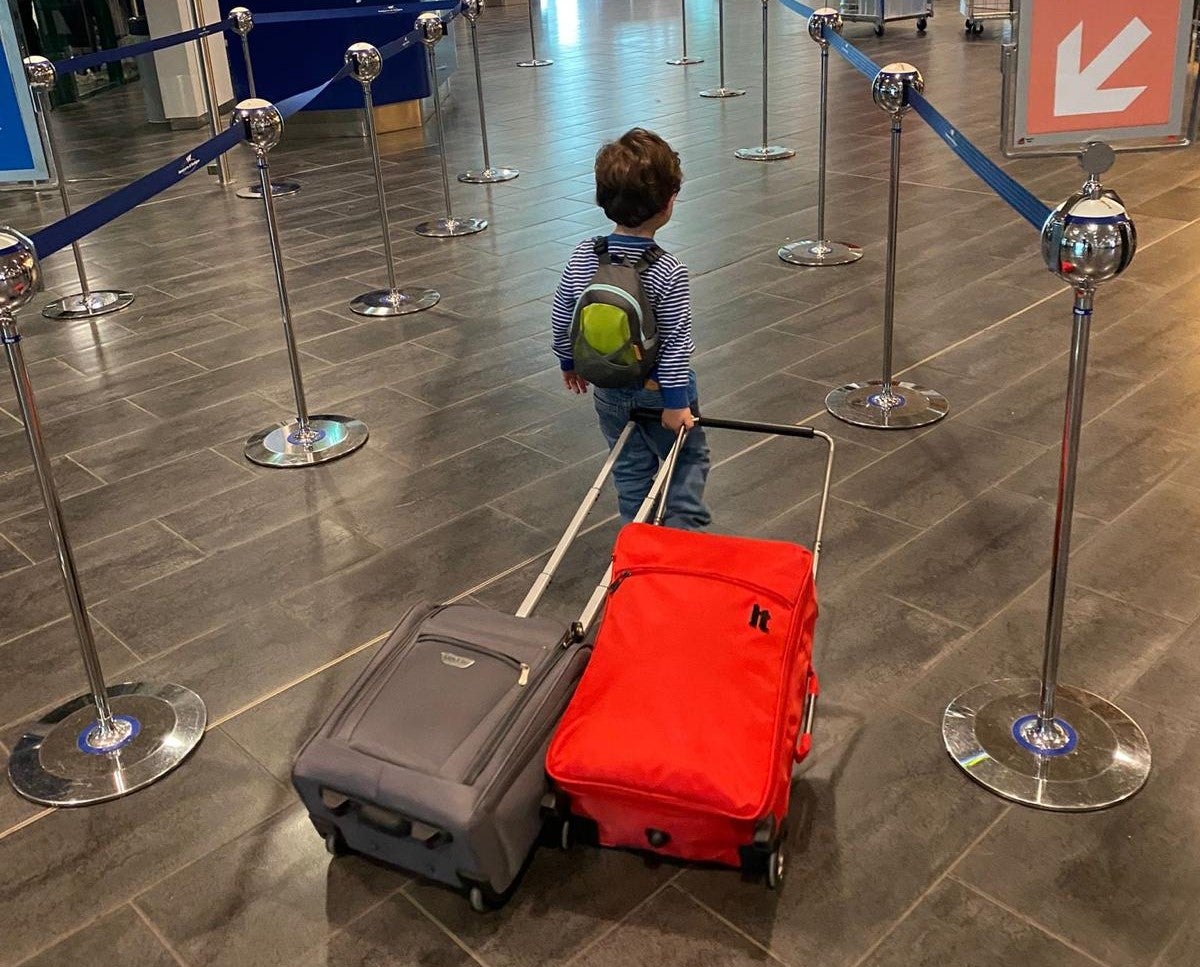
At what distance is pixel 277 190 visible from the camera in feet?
27.8

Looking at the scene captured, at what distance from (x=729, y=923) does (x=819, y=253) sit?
14.7 ft

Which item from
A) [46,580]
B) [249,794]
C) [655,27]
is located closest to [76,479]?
[46,580]

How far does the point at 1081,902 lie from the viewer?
2256 mm

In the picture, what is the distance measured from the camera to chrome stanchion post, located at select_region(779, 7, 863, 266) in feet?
19.7

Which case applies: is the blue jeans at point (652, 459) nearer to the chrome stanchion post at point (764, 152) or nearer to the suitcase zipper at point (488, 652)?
the suitcase zipper at point (488, 652)

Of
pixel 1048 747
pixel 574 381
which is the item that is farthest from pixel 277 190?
pixel 1048 747

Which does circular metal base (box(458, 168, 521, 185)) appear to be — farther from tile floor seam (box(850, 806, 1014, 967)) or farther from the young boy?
tile floor seam (box(850, 806, 1014, 967))

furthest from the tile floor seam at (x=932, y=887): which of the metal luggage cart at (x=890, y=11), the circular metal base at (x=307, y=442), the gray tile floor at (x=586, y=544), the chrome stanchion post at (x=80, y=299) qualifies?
the metal luggage cart at (x=890, y=11)

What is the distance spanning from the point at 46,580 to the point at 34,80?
304 cm

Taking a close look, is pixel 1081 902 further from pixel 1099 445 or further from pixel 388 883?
pixel 1099 445

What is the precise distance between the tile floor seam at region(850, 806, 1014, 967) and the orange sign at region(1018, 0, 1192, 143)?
1457 mm

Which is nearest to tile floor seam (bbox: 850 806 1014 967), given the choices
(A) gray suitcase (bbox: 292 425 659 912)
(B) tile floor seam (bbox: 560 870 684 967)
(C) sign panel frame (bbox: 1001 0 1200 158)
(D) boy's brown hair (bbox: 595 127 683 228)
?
(B) tile floor seam (bbox: 560 870 684 967)

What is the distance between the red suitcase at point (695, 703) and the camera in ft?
7.11

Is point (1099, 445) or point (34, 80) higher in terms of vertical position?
point (34, 80)
